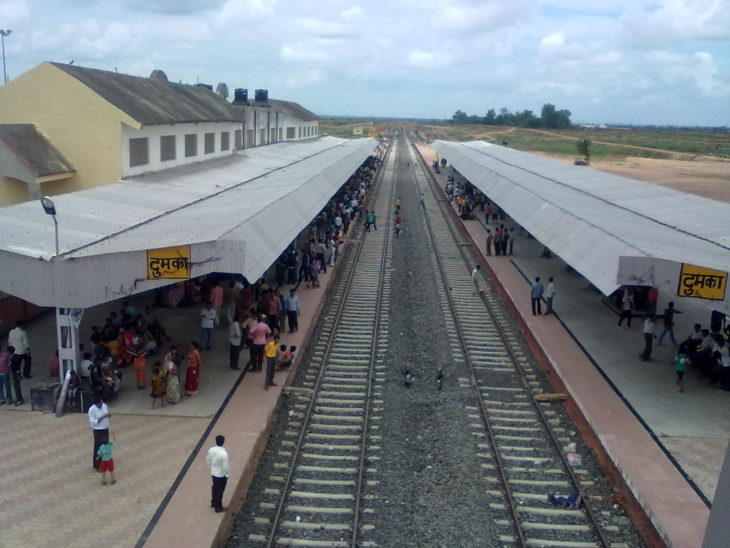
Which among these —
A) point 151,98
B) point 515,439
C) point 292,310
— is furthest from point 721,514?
point 151,98

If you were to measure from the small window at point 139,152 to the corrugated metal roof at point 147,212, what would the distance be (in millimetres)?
501

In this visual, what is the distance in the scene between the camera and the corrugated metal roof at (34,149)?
17841 mm

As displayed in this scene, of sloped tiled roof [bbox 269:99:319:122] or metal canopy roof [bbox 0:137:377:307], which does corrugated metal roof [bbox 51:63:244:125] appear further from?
sloped tiled roof [bbox 269:99:319:122]

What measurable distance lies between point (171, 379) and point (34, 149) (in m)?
10.8

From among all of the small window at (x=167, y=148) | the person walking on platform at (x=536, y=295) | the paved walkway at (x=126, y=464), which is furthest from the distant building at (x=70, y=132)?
the person walking on platform at (x=536, y=295)

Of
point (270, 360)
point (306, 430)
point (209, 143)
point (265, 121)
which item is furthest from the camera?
point (265, 121)

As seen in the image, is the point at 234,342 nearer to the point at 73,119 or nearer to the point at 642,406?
the point at 642,406

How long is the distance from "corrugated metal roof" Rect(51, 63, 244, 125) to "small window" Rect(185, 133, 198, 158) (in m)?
0.72

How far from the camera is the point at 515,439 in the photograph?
11.0 m

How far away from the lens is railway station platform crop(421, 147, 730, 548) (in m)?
8.77

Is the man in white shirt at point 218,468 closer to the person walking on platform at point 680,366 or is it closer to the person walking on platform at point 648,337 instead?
the person walking on platform at point 680,366

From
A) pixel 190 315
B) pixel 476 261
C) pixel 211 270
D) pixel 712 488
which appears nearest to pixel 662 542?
pixel 712 488

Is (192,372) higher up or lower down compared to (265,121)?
lower down

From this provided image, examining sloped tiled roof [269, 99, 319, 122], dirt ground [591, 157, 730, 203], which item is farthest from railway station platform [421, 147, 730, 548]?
sloped tiled roof [269, 99, 319, 122]
